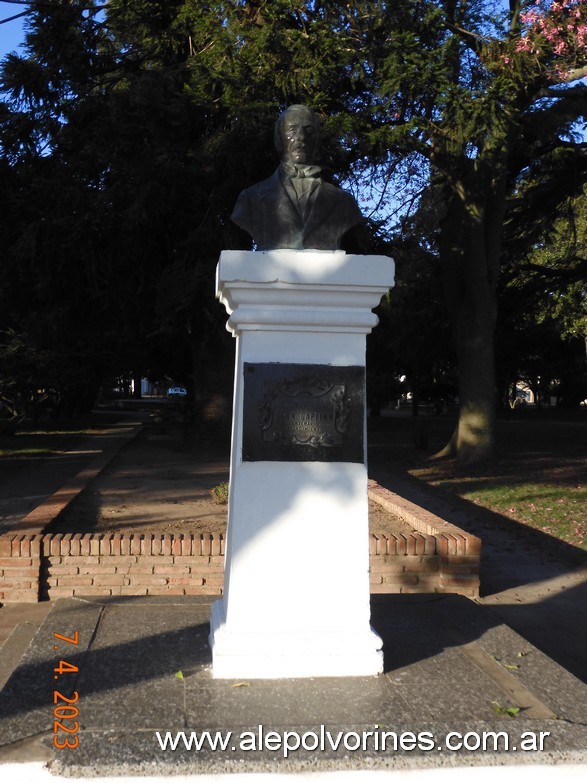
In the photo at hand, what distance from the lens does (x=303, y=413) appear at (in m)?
5.04

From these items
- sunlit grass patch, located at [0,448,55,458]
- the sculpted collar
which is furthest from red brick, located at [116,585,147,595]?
sunlit grass patch, located at [0,448,55,458]

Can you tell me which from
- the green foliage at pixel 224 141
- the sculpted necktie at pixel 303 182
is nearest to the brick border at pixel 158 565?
the sculpted necktie at pixel 303 182

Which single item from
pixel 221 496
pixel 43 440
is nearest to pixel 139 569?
pixel 221 496

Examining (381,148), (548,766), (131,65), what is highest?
(131,65)

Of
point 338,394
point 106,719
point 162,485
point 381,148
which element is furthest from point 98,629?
point 381,148

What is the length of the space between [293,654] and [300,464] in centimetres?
109

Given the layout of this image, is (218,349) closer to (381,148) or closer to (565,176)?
(381,148)

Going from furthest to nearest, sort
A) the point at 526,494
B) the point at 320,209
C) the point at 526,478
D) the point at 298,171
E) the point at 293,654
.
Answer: the point at 526,478 < the point at 526,494 < the point at 298,171 < the point at 320,209 < the point at 293,654

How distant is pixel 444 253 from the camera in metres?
19.7

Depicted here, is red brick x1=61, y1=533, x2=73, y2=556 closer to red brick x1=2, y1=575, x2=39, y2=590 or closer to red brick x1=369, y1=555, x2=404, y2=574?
red brick x1=2, y1=575, x2=39, y2=590

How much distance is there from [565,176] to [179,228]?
971 cm

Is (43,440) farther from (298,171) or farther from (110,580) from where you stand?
(298,171)

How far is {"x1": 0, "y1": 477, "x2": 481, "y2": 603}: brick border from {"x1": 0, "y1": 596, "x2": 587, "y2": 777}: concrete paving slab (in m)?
1.75

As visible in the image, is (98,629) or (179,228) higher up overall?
(179,228)
